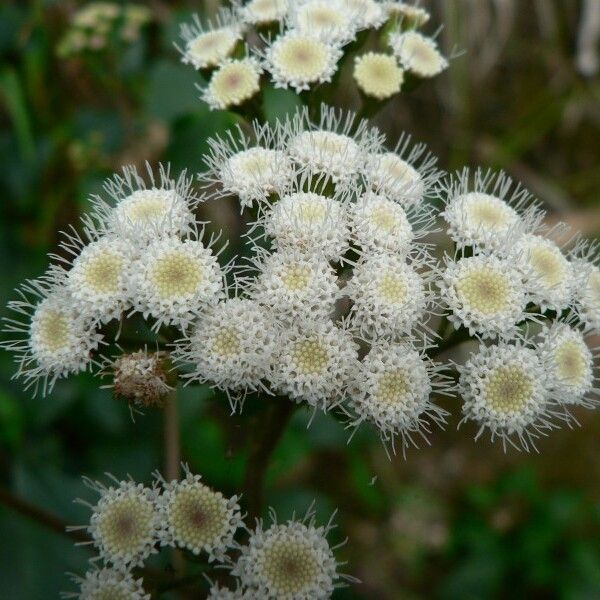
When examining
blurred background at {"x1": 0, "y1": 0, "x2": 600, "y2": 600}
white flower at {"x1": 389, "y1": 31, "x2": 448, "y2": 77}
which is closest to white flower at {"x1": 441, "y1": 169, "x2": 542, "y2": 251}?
white flower at {"x1": 389, "y1": 31, "x2": 448, "y2": 77}

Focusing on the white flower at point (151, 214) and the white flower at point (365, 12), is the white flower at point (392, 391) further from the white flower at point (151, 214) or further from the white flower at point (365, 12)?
the white flower at point (365, 12)

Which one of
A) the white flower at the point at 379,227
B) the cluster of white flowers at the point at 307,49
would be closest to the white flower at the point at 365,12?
the cluster of white flowers at the point at 307,49

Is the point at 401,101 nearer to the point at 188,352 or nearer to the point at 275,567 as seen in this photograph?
the point at 188,352

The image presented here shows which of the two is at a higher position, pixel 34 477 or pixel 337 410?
pixel 337 410

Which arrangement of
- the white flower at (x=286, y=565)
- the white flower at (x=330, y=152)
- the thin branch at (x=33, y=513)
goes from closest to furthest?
1. the white flower at (x=286, y=565)
2. the white flower at (x=330, y=152)
3. the thin branch at (x=33, y=513)

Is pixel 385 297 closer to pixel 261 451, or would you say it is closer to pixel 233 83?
pixel 261 451

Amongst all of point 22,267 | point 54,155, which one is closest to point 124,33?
point 54,155
